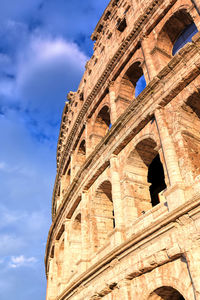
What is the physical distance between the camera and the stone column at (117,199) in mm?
9107

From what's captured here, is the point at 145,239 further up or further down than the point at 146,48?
further down

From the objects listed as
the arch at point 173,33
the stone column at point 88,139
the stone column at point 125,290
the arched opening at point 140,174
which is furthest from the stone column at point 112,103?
the stone column at point 125,290

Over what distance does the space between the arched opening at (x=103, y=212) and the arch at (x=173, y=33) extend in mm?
5944

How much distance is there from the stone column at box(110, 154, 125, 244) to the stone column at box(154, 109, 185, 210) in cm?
247

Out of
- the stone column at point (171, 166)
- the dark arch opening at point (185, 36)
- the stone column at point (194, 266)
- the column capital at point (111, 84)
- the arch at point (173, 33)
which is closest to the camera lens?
the stone column at point (194, 266)

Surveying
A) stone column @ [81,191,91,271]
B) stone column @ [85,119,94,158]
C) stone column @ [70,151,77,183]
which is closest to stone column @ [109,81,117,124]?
stone column @ [85,119,94,158]

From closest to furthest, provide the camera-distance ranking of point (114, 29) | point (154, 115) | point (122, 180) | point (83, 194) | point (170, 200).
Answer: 1. point (170, 200)
2. point (154, 115)
3. point (122, 180)
4. point (83, 194)
5. point (114, 29)

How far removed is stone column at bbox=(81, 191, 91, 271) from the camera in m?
11.2

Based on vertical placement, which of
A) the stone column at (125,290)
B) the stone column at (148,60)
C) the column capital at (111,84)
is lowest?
the stone column at (125,290)

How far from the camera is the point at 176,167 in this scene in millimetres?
7562

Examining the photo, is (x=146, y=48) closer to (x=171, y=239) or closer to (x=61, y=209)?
(x=171, y=239)

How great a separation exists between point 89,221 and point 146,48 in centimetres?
775

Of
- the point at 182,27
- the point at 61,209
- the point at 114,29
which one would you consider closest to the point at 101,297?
the point at 61,209

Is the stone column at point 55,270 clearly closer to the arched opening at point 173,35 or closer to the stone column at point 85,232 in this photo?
the stone column at point 85,232
